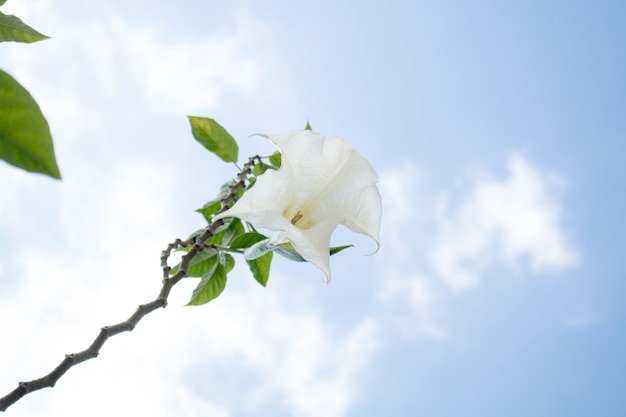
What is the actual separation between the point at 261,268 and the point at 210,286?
11 centimetres

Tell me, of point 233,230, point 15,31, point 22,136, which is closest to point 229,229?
point 233,230

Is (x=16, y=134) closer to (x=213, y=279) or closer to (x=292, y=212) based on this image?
(x=292, y=212)

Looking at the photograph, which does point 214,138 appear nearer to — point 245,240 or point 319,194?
point 245,240

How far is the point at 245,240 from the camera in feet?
3.34

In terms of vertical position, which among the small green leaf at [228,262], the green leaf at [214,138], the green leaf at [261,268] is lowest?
the small green leaf at [228,262]

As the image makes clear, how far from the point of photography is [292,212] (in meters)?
0.86

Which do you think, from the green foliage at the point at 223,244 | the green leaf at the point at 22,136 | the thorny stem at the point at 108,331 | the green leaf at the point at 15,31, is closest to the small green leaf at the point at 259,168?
the green foliage at the point at 223,244

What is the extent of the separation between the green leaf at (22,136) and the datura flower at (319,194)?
1.32ft

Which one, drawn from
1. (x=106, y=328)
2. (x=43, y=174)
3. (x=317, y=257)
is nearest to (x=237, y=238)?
(x=317, y=257)

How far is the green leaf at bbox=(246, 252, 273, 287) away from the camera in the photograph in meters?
1.14

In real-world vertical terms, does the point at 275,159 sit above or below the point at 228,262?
above

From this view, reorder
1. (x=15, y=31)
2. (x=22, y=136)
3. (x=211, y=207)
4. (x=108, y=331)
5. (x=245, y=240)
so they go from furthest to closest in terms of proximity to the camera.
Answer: (x=211, y=207)
(x=245, y=240)
(x=15, y=31)
(x=108, y=331)
(x=22, y=136)

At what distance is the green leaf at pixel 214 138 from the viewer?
4.05 ft

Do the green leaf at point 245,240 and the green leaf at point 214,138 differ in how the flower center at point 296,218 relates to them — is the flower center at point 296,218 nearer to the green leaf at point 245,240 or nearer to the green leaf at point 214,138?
the green leaf at point 245,240
